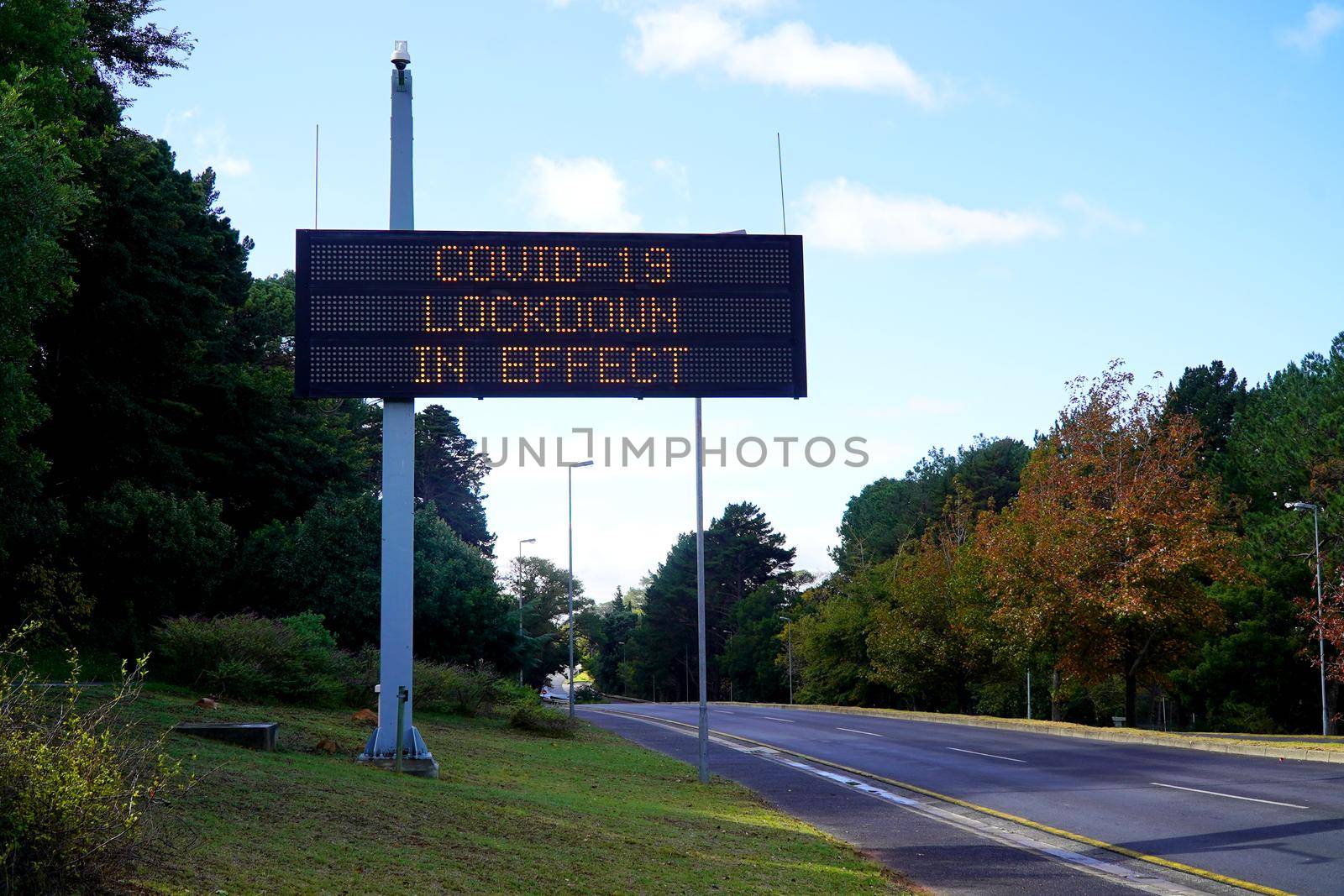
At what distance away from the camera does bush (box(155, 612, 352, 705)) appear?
2106cm

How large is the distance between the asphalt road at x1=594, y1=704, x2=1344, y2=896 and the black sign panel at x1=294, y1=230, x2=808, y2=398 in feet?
22.8

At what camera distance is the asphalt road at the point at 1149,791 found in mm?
11875

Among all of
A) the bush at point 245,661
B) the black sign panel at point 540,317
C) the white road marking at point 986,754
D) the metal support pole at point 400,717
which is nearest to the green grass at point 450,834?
the metal support pole at point 400,717

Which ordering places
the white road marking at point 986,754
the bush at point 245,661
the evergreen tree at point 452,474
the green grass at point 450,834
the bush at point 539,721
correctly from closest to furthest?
1. the green grass at point 450,834
2. the bush at point 245,661
3. the white road marking at point 986,754
4. the bush at point 539,721
5. the evergreen tree at point 452,474

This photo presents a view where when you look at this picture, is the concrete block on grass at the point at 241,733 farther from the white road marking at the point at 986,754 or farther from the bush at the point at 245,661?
the white road marking at the point at 986,754

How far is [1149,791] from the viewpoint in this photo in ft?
58.0

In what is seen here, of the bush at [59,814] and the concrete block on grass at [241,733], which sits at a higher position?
the bush at [59,814]

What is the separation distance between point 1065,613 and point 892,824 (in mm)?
24276

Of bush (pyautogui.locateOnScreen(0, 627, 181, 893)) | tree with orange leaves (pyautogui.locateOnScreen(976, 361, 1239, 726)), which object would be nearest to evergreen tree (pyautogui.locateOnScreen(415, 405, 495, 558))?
tree with orange leaves (pyautogui.locateOnScreen(976, 361, 1239, 726))

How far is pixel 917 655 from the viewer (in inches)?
2334

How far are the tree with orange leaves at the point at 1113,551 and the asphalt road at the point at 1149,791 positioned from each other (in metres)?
6.38

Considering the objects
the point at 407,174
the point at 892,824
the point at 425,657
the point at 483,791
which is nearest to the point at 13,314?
the point at 407,174

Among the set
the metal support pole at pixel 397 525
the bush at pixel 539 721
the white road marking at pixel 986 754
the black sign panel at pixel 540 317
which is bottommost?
the white road marking at pixel 986 754

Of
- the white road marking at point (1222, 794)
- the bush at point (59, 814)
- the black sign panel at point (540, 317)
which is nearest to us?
the bush at point (59, 814)
